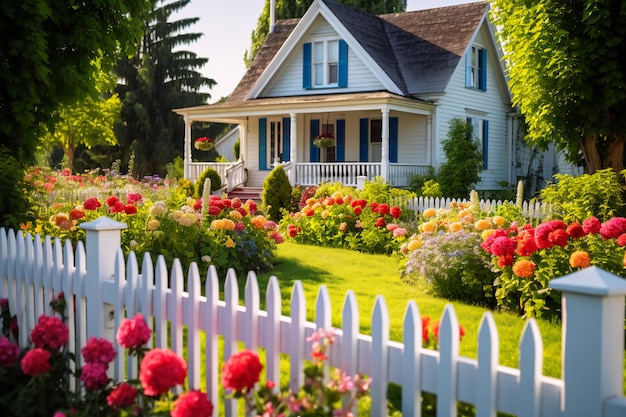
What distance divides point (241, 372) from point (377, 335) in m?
0.58

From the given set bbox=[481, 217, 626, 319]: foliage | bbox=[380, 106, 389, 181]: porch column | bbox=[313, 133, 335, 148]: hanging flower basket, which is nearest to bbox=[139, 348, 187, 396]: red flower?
bbox=[481, 217, 626, 319]: foliage

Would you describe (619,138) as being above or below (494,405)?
above

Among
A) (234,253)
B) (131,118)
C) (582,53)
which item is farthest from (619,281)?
(131,118)

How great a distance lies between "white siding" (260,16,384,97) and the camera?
71.9 feet

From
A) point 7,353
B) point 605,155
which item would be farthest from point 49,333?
point 605,155

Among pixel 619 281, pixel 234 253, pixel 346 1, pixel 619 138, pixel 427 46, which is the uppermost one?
pixel 346 1

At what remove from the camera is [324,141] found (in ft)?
71.5

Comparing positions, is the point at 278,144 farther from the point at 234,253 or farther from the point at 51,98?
the point at 51,98

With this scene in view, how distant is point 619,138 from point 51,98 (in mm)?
11958

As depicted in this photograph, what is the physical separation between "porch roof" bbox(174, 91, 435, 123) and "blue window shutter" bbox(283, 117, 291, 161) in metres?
0.95

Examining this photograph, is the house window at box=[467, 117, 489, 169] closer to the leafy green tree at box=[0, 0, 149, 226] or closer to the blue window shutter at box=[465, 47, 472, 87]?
the blue window shutter at box=[465, 47, 472, 87]

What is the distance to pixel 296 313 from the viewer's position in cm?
295

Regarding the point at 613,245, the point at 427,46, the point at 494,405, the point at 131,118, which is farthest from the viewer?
the point at 131,118

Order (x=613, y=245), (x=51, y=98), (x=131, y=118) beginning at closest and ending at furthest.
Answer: (x=613, y=245) < (x=51, y=98) < (x=131, y=118)
